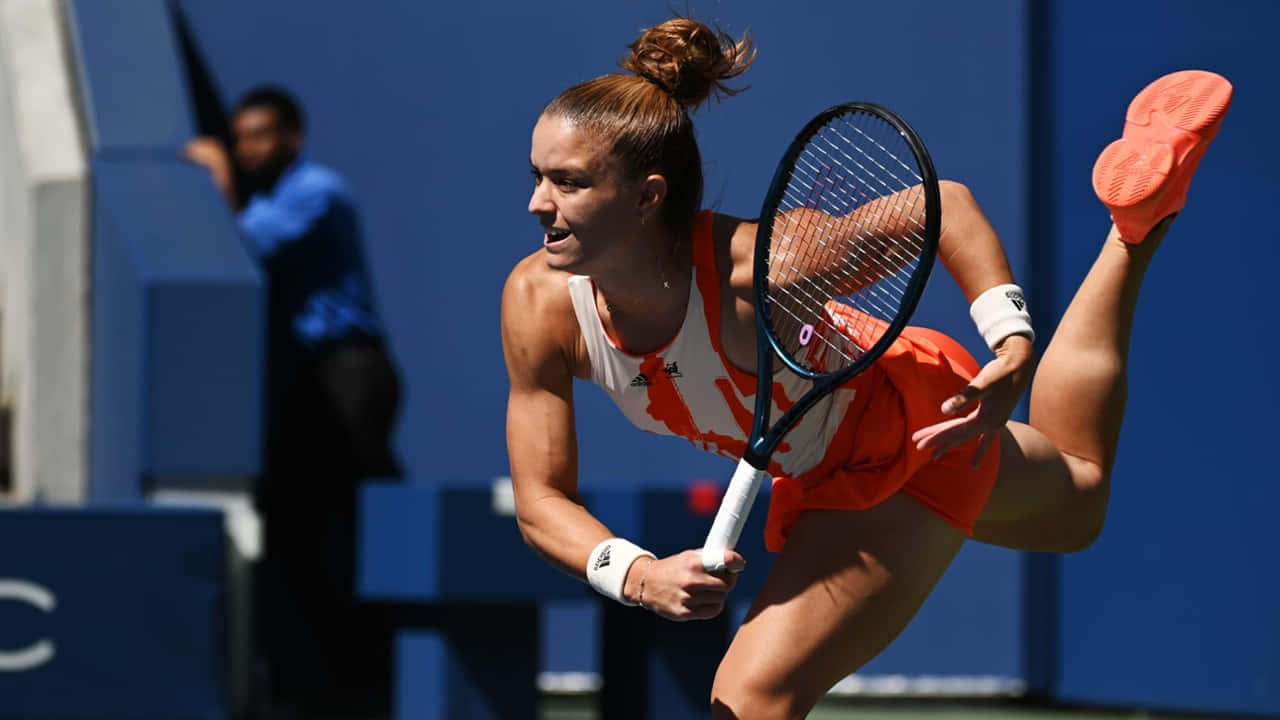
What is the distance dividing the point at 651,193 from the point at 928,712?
425cm

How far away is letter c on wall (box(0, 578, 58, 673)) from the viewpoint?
18.6 feet

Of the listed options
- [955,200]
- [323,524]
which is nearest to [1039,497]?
[955,200]

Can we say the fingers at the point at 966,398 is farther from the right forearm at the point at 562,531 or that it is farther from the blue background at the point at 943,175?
the blue background at the point at 943,175

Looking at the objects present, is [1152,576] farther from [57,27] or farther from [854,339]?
[57,27]

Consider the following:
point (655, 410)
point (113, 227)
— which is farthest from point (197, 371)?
point (655, 410)

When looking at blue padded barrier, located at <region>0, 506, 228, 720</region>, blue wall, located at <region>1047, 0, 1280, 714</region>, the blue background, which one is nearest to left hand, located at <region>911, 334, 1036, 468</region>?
the blue background

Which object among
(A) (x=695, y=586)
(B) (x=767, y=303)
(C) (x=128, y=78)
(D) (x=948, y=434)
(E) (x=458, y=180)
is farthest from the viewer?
(E) (x=458, y=180)

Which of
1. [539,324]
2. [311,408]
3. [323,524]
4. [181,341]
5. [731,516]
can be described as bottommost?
[323,524]

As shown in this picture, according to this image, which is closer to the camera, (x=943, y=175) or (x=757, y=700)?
(x=757, y=700)

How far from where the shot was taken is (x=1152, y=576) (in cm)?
659

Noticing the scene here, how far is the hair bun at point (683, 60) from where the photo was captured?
3.06m

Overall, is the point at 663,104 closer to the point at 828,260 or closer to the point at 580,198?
the point at 580,198

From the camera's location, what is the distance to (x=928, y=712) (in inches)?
269

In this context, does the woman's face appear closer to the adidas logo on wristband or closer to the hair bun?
the hair bun
